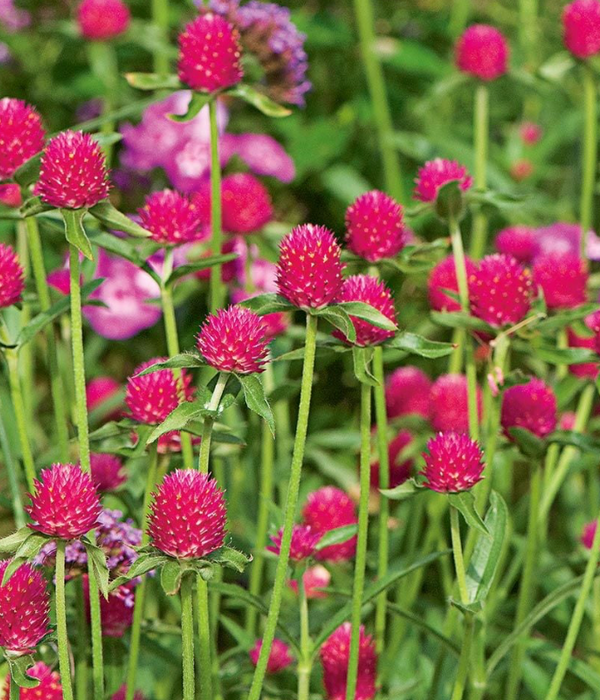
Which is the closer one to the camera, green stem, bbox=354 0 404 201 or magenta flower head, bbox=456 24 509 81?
magenta flower head, bbox=456 24 509 81

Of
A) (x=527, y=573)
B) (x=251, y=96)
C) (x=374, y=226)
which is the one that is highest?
(x=251, y=96)

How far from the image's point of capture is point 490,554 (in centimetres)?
133

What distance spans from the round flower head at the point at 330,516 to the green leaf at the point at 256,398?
565mm

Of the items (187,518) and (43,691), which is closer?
(187,518)

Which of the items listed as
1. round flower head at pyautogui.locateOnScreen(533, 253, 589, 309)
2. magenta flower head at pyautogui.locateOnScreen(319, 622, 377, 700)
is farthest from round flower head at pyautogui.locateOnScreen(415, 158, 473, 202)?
magenta flower head at pyautogui.locateOnScreen(319, 622, 377, 700)

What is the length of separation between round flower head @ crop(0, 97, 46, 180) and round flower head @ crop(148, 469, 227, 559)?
516 mm

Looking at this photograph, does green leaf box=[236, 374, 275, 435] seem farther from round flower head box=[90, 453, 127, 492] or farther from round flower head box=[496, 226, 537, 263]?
round flower head box=[496, 226, 537, 263]

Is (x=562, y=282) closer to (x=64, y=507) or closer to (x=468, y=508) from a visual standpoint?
(x=468, y=508)

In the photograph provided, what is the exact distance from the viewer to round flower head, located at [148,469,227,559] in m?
1.07

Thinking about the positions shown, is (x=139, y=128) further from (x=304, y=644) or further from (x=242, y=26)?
(x=304, y=644)

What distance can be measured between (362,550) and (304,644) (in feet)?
0.48

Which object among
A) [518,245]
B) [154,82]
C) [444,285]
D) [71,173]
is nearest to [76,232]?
[71,173]

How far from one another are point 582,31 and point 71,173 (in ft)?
4.11

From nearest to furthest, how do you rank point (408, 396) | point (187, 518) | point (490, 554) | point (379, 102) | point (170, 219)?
point (187, 518), point (490, 554), point (170, 219), point (408, 396), point (379, 102)
